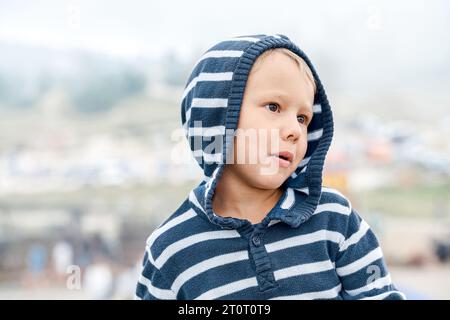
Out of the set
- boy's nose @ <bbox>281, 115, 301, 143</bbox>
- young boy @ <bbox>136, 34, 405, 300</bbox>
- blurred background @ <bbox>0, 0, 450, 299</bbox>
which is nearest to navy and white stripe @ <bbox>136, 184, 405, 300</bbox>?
young boy @ <bbox>136, 34, 405, 300</bbox>

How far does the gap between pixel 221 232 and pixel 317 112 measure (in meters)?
0.24

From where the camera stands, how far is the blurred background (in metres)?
2.95

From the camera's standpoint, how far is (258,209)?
0.83 metres

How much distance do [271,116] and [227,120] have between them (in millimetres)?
61

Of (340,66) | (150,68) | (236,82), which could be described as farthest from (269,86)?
(150,68)

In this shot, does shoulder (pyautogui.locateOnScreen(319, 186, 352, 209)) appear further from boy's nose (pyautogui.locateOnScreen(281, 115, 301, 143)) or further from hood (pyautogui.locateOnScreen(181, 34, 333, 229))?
boy's nose (pyautogui.locateOnScreen(281, 115, 301, 143))

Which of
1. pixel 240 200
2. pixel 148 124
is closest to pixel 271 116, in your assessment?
pixel 240 200

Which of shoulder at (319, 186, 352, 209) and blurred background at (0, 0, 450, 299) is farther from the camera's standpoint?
blurred background at (0, 0, 450, 299)

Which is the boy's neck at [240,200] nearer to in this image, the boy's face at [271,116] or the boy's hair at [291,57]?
the boy's face at [271,116]

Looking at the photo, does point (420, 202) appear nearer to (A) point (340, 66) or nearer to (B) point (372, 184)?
(B) point (372, 184)

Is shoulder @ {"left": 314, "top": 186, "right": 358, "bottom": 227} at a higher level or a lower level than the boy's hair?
lower

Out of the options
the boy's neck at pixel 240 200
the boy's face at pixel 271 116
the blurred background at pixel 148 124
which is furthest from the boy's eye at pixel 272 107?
the blurred background at pixel 148 124

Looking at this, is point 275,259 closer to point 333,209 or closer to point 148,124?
point 333,209
